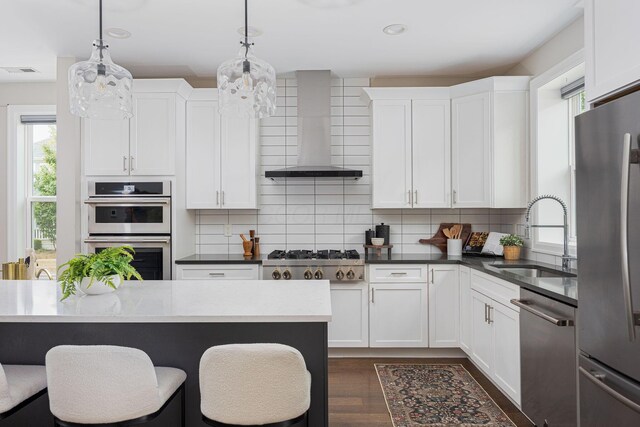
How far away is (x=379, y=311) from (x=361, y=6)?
7.97ft

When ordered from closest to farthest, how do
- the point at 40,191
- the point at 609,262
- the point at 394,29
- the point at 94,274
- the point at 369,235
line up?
1. the point at 609,262
2. the point at 94,274
3. the point at 394,29
4. the point at 369,235
5. the point at 40,191

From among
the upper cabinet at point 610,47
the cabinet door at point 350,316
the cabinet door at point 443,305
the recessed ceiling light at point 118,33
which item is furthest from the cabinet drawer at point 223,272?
the upper cabinet at point 610,47

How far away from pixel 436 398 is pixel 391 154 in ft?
6.99

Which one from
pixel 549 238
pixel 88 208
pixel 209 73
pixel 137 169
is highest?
pixel 209 73

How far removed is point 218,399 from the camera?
157cm

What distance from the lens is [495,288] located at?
3057mm

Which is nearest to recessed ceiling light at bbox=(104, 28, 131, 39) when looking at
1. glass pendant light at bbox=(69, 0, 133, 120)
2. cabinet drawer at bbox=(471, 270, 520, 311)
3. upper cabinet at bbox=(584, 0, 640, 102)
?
glass pendant light at bbox=(69, 0, 133, 120)

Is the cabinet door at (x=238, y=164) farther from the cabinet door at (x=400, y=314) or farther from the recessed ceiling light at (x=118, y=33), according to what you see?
the cabinet door at (x=400, y=314)

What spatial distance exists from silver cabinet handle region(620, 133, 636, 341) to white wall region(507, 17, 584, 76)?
6.87 feet

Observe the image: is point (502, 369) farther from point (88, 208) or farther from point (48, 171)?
point (48, 171)

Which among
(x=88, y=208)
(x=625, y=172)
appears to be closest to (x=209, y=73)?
(x=88, y=208)

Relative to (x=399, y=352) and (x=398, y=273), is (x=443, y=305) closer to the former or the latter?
(x=398, y=273)

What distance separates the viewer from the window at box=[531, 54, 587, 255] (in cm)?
356

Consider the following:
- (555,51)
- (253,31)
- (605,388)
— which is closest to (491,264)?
(555,51)
